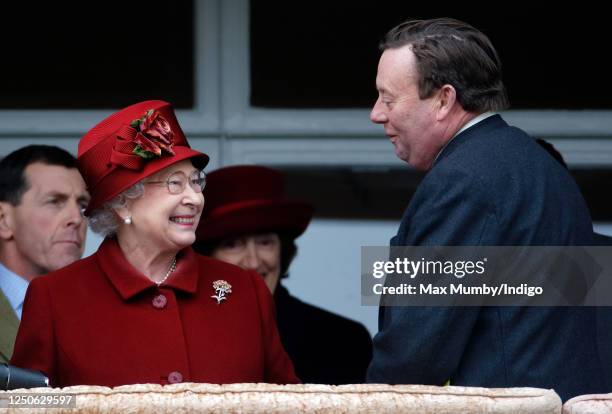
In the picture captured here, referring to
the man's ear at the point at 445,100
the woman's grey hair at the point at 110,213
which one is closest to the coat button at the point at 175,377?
the woman's grey hair at the point at 110,213

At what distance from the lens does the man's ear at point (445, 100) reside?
3186 millimetres

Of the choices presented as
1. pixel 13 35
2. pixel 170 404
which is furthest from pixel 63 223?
pixel 170 404

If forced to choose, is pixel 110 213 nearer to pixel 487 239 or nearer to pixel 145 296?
pixel 145 296

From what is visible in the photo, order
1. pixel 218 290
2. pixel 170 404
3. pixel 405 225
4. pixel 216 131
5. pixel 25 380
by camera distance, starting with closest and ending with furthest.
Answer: pixel 170 404, pixel 25 380, pixel 405 225, pixel 218 290, pixel 216 131

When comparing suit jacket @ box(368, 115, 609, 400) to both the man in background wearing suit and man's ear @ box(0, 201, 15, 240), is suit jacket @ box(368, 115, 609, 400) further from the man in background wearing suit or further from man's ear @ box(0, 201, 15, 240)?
man's ear @ box(0, 201, 15, 240)

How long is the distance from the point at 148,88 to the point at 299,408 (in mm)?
3150

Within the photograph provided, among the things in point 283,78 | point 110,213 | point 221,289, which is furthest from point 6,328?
point 283,78

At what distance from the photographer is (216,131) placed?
527 centimetres

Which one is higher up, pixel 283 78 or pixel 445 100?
pixel 445 100

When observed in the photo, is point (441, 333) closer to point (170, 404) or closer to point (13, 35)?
point (170, 404)

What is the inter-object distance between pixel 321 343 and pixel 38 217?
103 centimetres

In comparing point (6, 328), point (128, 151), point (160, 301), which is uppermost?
point (128, 151)

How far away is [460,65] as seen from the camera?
3.19 meters

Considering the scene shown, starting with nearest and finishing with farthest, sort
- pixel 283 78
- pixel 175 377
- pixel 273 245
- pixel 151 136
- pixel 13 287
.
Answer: pixel 175 377 < pixel 151 136 < pixel 13 287 < pixel 273 245 < pixel 283 78
